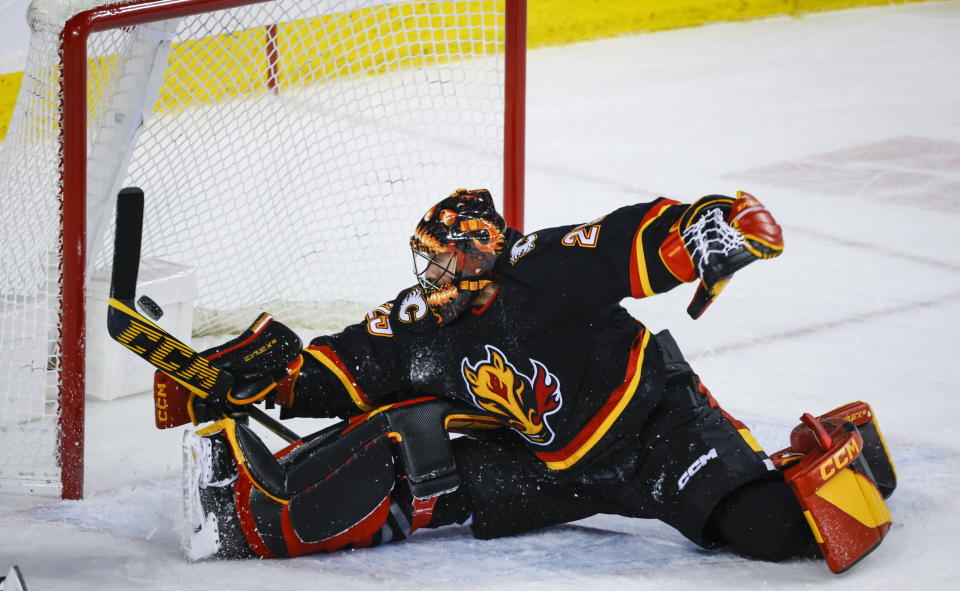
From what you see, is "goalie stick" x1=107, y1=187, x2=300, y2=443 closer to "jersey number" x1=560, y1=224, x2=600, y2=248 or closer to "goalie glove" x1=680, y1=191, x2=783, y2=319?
"jersey number" x1=560, y1=224, x2=600, y2=248

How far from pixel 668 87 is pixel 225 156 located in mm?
2992

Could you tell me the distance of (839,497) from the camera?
6.72 feet

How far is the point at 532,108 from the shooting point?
5469 mm

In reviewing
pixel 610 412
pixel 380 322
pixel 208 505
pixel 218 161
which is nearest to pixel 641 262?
pixel 610 412

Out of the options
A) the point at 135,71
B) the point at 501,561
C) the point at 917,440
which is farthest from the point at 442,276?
the point at 917,440

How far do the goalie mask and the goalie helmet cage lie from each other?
0.65 meters

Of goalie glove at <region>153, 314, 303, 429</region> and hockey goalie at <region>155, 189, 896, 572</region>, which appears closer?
hockey goalie at <region>155, 189, 896, 572</region>

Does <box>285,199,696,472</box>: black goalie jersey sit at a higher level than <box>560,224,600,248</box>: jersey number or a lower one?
lower

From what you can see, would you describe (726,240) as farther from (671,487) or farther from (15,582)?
(15,582)

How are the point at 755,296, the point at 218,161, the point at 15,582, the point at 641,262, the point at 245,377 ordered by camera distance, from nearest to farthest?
the point at 15,582, the point at 641,262, the point at 245,377, the point at 218,161, the point at 755,296

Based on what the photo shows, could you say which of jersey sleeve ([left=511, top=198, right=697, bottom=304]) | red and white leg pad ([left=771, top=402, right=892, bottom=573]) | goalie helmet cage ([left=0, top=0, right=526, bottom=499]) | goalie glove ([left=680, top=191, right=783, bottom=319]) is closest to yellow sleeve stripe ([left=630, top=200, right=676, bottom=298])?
jersey sleeve ([left=511, top=198, right=697, bottom=304])

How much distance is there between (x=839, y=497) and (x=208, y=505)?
1.03 metres

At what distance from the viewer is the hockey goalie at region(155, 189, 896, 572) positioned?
6.86 feet

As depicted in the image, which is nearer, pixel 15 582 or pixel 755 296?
pixel 15 582
